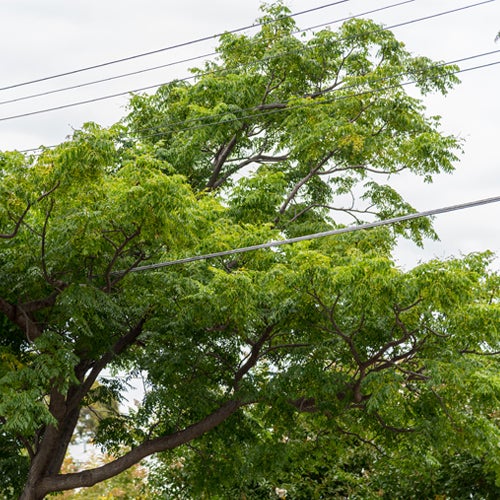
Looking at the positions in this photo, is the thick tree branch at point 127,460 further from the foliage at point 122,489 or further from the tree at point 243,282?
the foliage at point 122,489

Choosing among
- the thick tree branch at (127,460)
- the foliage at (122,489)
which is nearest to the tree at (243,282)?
the thick tree branch at (127,460)

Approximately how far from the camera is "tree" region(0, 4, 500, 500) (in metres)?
10.5

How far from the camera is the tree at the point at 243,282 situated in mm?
10477

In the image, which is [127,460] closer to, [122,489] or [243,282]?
[243,282]

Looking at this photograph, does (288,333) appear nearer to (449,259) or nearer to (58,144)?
(449,259)

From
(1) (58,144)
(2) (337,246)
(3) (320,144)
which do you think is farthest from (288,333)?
(1) (58,144)

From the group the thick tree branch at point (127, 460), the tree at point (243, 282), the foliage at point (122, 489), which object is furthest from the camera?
the foliage at point (122, 489)

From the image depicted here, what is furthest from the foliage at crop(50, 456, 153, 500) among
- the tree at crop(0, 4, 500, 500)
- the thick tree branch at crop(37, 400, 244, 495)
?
the thick tree branch at crop(37, 400, 244, 495)

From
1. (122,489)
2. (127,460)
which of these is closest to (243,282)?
(127,460)

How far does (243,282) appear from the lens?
35.9 ft

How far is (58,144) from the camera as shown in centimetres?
1002

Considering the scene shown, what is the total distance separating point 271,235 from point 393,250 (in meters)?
3.01

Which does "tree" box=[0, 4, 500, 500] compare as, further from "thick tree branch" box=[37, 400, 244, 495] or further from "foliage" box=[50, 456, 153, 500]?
"foliage" box=[50, 456, 153, 500]

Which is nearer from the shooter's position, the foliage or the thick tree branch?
the thick tree branch
